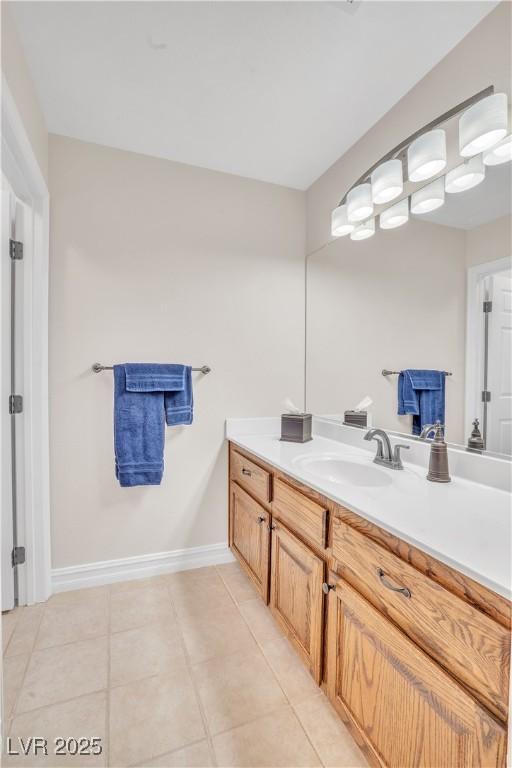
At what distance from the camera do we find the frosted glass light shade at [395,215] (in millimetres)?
1674

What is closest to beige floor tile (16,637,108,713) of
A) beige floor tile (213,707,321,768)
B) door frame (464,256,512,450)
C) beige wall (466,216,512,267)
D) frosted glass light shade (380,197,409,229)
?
beige floor tile (213,707,321,768)

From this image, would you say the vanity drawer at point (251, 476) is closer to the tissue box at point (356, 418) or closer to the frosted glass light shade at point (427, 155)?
the tissue box at point (356, 418)

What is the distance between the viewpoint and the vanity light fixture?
1.25 meters

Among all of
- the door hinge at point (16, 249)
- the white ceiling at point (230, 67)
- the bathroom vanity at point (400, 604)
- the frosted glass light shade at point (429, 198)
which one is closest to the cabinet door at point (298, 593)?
the bathroom vanity at point (400, 604)

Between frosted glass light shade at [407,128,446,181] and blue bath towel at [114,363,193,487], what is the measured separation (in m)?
1.44

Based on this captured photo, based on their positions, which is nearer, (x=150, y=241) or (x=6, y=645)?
(x=6, y=645)

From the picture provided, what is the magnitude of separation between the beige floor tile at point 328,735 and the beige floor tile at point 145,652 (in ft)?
1.69

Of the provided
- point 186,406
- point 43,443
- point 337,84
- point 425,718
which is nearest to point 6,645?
point 43,443

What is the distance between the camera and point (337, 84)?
1.59 meters

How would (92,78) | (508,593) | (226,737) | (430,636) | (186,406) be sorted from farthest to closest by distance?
(186,406), (92,78), (226,737), (430,636), (508,593)

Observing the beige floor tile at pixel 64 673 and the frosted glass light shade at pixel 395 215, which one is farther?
the frosted glass light shade at pixel 395 215

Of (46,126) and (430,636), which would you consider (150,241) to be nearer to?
(46,126)

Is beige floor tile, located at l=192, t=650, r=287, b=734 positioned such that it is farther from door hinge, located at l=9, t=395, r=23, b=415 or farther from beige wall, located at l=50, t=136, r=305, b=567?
door hinge, located at l=9, t=395, r=23, b=415

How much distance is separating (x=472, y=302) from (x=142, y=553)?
2064 millimetres
